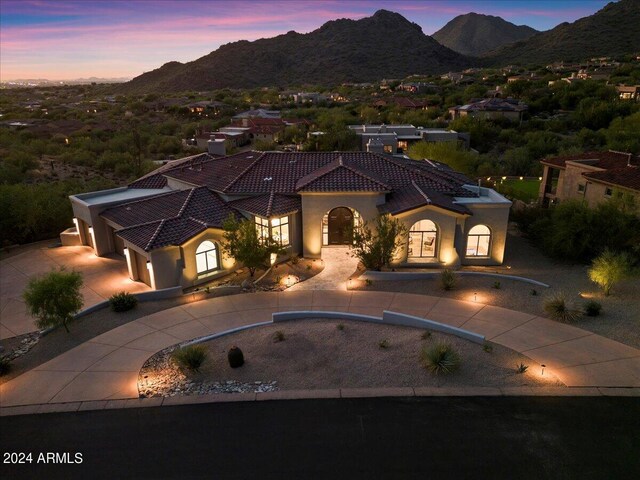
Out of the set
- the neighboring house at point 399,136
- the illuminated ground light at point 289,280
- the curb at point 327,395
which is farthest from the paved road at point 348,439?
the neighboring house at point 399,136

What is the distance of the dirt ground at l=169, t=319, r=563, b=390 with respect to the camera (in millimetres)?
13734

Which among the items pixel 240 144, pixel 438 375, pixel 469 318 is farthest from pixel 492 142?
pixel 438 375

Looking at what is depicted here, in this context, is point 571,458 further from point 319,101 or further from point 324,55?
point 324,55

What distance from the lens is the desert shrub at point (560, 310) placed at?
17.7 m

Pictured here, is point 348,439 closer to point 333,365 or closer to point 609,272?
point 333,365

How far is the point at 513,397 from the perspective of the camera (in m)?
12.9

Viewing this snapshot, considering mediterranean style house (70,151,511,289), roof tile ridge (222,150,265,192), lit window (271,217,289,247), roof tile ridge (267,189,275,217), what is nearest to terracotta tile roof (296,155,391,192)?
mediterranean style house (70,151,511,289)

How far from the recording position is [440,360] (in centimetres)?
1404

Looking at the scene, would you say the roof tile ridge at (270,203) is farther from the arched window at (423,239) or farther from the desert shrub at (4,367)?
the desert shrub at (4,367)

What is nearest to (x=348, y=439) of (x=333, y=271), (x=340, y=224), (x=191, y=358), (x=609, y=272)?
(x=191, y=358)

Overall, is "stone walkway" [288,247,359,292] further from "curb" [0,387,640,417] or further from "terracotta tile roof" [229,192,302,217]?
"curb" [0,387,640,417]

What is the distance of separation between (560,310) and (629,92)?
87.4 metres

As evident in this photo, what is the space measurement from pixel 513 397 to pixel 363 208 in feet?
45.3

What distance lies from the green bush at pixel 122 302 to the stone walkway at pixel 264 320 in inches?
55.1
